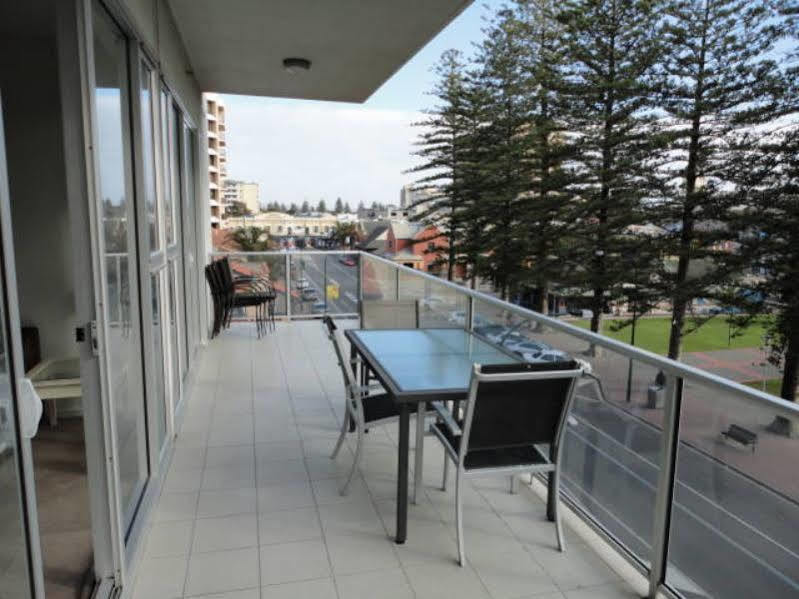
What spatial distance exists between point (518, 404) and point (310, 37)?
9.33ft

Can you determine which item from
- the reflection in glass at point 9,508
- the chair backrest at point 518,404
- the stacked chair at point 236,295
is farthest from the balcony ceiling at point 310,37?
the reflection in glass at point 9,508

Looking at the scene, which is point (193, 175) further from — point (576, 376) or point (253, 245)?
A: point (253, 245)

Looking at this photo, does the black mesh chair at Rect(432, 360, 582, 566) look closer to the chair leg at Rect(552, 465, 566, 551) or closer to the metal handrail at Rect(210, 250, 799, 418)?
the chair leg at Rect(552, 465, 566, 551)

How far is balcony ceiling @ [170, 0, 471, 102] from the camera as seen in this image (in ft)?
10.8

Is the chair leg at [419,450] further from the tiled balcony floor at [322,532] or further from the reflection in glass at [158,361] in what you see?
the reflection in glass at [158,361]

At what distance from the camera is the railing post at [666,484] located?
6.26 feet

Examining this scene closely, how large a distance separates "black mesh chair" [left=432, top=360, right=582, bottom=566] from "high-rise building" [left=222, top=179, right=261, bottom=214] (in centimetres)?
5165

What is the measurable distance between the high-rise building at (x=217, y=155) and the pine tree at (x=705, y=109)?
40.0m

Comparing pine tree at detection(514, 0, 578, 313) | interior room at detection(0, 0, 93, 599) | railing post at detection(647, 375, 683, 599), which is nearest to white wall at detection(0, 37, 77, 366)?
interior room at detection(0, 0, 93, 599)

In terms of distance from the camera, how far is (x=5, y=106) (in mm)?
3465

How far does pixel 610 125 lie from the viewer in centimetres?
1609

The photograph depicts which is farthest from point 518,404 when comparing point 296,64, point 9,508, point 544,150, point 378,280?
point 544,150

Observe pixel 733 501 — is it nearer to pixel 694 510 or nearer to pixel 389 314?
pixel 694 510

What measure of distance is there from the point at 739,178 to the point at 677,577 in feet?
46.1
